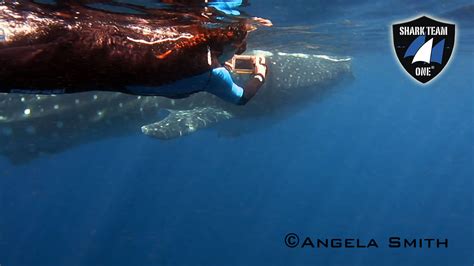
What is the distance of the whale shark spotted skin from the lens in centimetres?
1249

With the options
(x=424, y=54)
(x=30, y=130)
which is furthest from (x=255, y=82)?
(x=30, y=130)

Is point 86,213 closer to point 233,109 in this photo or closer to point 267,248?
point 267,248

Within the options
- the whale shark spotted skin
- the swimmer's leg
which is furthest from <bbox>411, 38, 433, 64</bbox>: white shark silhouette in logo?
the whale shark spotted skin

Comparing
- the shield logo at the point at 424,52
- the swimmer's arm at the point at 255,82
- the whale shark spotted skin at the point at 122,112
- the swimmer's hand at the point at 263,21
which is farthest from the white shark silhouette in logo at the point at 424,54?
the whale shark spotted skin at the point at 122,112

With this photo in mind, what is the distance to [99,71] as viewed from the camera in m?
4.35

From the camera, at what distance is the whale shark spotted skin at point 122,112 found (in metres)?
12.5

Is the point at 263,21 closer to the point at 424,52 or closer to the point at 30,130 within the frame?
the point at 424,52

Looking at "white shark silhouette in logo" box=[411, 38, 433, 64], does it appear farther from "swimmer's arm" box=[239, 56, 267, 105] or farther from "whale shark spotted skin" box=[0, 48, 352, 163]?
"whale shark spotted skin" box=[0, 48, 352, 163]

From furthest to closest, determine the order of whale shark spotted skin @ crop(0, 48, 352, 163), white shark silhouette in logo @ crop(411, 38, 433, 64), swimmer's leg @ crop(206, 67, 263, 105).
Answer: whale shark spotted skin @ crop(0, 48, 352, 163) < white shark silhouette in logo @ crop(411, 38, 433, 64) < swimmer's leg @ crop(206, 67, 263, 105)

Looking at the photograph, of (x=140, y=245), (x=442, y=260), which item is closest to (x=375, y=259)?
(x=442, y=260)

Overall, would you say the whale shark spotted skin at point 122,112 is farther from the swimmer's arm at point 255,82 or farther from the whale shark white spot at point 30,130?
the swimmer's arm at point 255,82

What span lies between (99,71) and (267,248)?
20.4m

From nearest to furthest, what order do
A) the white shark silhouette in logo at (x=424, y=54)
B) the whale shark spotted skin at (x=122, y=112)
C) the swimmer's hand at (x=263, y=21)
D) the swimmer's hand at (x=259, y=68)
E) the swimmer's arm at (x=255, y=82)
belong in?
the swimmer's arm at (x=255, y=82), the swimmer's hand at (x=259, y=68), the white shark silhouette in logo at (x=424, y=54), the swimmer's hand at (x=263, y=21), the whale shark spotted skin at (x=122, y=112)

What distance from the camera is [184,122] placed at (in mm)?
14812
